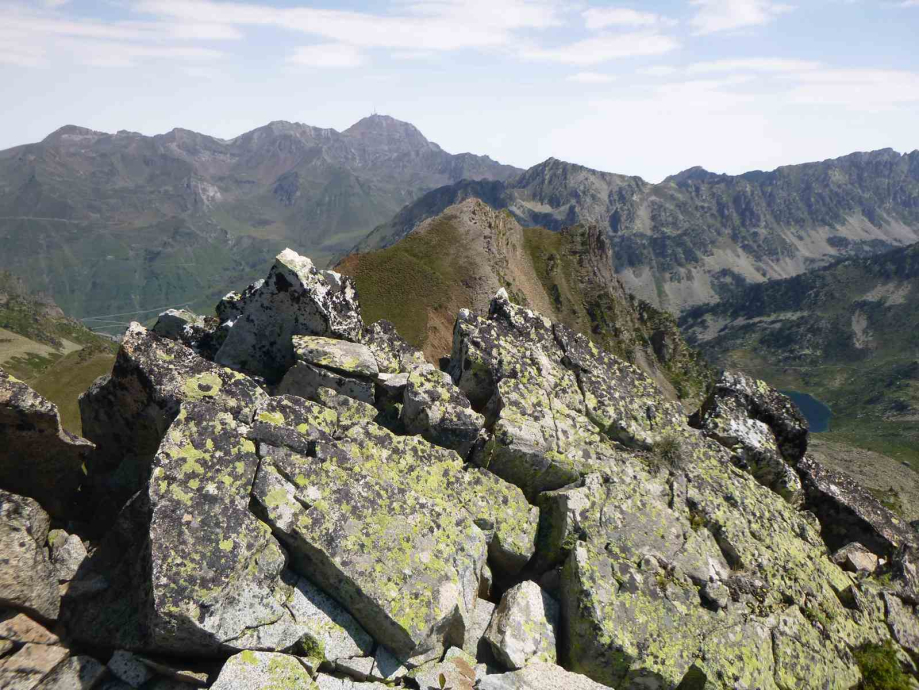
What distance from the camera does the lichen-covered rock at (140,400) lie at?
15625 mm

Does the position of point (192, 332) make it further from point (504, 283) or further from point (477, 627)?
point (504, 283)

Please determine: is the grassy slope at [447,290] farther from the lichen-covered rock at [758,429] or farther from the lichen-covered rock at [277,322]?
the lichen-covered rock at [277,322]

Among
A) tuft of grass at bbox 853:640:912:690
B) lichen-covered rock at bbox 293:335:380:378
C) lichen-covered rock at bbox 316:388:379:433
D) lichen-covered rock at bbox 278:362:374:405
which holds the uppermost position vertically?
lichen-covered rock at bbox 293:335:380:378

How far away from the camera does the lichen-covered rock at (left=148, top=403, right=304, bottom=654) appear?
1121 centimetres

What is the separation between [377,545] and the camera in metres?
13.3

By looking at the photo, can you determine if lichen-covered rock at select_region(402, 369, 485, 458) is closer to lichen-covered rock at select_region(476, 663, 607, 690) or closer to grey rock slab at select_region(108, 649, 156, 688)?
lichen-covered rock at select_region(476, 663, 607, 690)

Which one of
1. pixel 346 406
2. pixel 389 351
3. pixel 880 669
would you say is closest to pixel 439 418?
pixel 346 406

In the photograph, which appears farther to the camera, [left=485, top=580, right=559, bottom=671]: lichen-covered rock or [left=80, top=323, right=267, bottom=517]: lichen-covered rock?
[left=80, top=323, right=267, bottom=517]: lichen-covered rock

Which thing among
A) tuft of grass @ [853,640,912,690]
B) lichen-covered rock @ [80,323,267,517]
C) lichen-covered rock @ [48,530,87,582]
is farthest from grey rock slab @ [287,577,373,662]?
tuft of grass @ [853,640,912,690]

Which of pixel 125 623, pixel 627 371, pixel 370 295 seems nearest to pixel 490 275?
pixel 370 295

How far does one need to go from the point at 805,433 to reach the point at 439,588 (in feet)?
68.5

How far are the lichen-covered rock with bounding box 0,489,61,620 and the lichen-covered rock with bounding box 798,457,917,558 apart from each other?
2815cm

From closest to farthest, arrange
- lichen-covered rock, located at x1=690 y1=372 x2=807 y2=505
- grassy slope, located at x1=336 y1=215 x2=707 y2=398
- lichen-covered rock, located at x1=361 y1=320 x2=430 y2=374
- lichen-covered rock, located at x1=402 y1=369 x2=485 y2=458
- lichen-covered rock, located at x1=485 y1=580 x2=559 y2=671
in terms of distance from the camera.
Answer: lichen-covered rock, located at x1=485 y1=580 x2=559 y2=671 → lichen-covered rock, located at x1=402 y1=369 x2=485 y2=458 → lichen-covered rock, located at x1=361 y1=320 x2=430 y2=374 → lichen-covered rock, located at x1=690 y1=372 x2=807 y2=505 → grassy slope, located at x1=336 y1=215 x2=707 y2=398

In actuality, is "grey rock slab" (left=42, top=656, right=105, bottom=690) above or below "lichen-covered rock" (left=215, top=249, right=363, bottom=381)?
below
